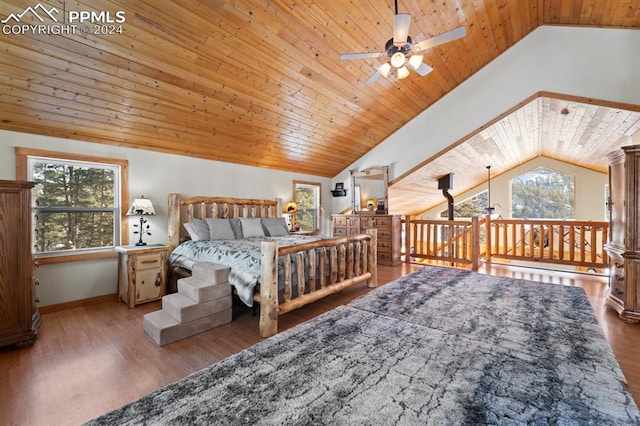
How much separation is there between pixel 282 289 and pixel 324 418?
1.51 m

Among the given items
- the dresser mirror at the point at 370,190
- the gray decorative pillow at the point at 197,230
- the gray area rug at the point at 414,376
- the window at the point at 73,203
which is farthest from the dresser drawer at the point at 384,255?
the window at the point at 73,203

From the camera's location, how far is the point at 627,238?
298 cm

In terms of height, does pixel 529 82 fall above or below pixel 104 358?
above

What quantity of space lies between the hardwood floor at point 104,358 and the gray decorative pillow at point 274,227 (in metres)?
1.65

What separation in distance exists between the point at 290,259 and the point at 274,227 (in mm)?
2028

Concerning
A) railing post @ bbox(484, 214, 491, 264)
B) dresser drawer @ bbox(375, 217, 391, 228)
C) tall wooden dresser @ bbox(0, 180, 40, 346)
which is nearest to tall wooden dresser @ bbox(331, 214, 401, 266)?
dresser drawer @ bbox(375, 217, 391, 228)

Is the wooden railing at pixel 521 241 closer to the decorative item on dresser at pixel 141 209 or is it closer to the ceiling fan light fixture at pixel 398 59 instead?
the ceiling fan light fixture at pixel 398 59

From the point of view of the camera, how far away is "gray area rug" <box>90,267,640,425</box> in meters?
1.52

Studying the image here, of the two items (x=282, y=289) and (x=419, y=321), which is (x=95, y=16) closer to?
(x=282, y=289)

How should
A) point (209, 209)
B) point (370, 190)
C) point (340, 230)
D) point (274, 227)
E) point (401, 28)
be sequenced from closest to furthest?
1. point (401, 28)
2. point (209, 209)
3. point (274, 227)
4. point (370, 190)
5. point (340, 230)

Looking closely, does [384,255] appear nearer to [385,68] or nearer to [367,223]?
[367,223]

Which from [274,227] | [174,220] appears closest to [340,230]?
[274,227]

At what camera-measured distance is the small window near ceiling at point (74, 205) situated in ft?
11.0

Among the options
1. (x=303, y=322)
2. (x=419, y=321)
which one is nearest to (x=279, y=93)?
(x=303, y=322)
